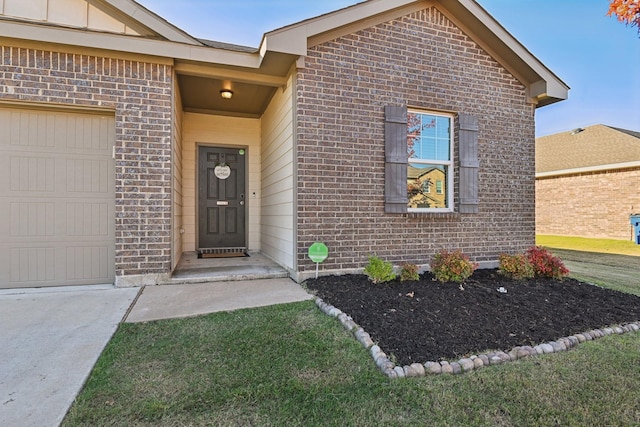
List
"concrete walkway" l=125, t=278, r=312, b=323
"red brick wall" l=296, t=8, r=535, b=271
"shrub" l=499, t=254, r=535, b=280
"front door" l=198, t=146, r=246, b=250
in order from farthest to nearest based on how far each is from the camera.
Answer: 1. "front door" l=198, t=146, r=246, b=250
2. "shrub" l=499, t=254, r=535, b=280
3. "red brick wall" l=296, t=8, r=535, b=271
4. "concrete walkway" l=125, t=278, r=312, b=323

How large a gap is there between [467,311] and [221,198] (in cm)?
507

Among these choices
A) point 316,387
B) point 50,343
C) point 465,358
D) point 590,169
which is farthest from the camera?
point 590,169

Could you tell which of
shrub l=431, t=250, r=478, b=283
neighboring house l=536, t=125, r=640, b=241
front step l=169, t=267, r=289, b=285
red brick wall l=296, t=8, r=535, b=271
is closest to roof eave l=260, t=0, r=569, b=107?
red brick wall l=296, t=8, r=535, b=271

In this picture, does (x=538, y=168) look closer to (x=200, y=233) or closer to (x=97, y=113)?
(x=200, y=233)

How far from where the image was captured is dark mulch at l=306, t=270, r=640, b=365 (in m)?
2.55

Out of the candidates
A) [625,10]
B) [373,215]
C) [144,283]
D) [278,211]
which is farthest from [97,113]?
[625,10]

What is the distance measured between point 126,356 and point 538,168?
1676 cm

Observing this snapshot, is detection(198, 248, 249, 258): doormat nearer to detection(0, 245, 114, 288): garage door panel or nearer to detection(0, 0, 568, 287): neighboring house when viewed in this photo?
detection(0, 0, 568, 287): neighboring house

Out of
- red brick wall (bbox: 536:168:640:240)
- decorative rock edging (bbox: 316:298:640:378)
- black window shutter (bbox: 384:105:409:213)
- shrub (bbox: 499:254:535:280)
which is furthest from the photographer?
red brick wall (bbox: 536:168:640:240)

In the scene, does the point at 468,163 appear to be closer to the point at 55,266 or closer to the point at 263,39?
the point at 263,39

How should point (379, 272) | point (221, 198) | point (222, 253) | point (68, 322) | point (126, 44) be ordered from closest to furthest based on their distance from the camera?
1. point (68, 322)
2. point (126, 44)
3. point (379, 272)
4. point (222, 253)
5. point (221, 198)

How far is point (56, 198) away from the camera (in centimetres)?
409

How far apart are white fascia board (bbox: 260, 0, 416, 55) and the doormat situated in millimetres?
3747

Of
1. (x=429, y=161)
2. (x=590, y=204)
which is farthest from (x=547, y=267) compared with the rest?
(x=590, y=204)
